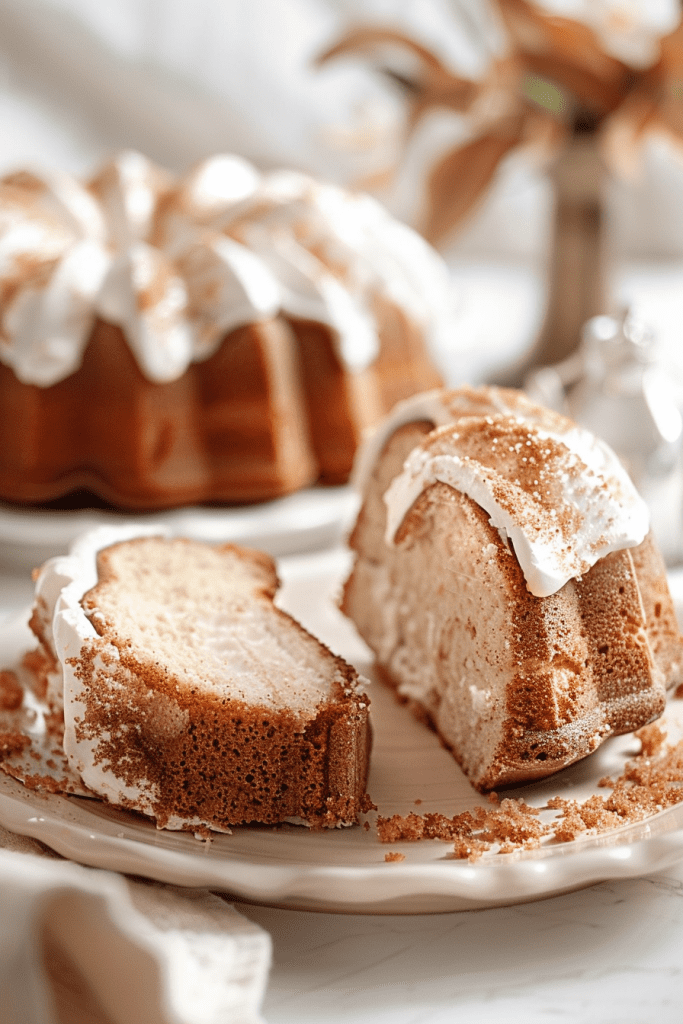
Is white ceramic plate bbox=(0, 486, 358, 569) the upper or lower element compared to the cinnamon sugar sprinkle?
lower

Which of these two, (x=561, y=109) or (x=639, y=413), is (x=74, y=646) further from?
(x=561, y=109)

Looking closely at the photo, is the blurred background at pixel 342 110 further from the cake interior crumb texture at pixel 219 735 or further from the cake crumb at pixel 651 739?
the cake interior crumb texture at pixel 219 735

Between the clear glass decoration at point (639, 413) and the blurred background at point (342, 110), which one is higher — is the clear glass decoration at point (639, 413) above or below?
above

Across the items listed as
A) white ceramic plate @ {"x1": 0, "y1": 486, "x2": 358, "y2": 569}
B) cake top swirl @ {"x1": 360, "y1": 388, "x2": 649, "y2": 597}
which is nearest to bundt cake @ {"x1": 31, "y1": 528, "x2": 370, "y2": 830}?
cake top swirl @ {"x1": 360, "y1": 388, "x2": 649, "y2": 597}

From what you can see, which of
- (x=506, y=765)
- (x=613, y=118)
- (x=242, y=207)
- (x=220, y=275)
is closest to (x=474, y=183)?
(x=613, y=118)

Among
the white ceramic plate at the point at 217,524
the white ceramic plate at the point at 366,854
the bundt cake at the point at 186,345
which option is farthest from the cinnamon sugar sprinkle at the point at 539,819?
the bundt cake at the point at 186,345

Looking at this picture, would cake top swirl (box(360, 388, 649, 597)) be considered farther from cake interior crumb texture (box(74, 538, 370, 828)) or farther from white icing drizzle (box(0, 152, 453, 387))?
white icing drizzle (box(0, 152, 453, 387))

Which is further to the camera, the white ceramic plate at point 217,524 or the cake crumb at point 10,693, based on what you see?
the white ceramic plate at point 217,524
